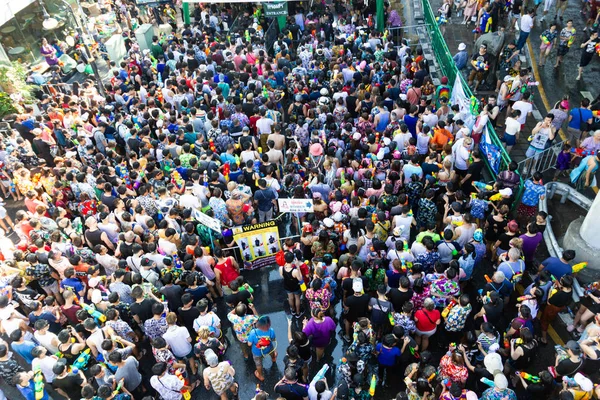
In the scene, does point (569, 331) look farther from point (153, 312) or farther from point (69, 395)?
point (69, 395)

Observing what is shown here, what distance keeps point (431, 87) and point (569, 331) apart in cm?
733

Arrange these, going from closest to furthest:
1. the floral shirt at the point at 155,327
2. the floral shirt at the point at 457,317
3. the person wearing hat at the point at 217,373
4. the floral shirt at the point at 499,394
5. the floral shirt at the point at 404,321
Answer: the floral shirt at the point at 499,394
the person wearing hat at the point at 217,373
the floral shirt at the point at 404,321
the floral shirt at the point at 457,317
the floral shirt at the point at 155,327

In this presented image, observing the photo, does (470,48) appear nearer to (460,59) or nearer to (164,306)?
(460,59)

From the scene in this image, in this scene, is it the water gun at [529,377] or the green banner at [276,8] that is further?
the green banner at [276,8]

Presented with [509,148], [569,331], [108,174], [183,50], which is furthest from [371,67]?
[569,331]

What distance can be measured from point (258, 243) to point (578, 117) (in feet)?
27.0

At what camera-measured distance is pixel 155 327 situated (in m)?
7.94

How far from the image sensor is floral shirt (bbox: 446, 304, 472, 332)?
24.9 ft

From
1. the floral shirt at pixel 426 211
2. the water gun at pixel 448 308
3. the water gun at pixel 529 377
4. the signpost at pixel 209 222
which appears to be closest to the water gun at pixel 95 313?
the signpost at pixel 209 222

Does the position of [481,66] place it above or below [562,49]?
above

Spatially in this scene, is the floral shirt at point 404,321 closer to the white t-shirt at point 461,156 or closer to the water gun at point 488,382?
the water gun at point 488,382

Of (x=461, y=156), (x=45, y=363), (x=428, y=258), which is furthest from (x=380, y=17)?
(x=45, y=363)

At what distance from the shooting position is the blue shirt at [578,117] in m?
11.5

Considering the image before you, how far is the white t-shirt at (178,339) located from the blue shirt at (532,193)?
718 centimetres
